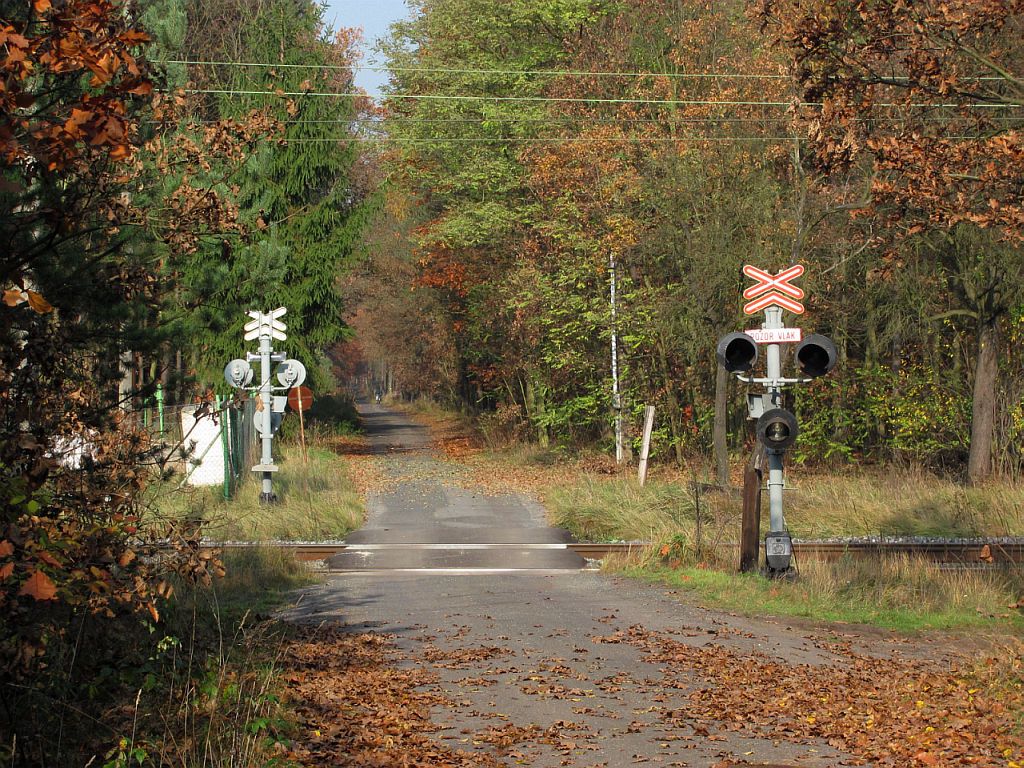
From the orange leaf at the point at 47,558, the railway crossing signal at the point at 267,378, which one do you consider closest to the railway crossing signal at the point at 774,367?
the orange leaf at the point at 47,558

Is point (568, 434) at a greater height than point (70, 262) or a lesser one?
lesser

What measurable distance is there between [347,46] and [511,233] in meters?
22.0

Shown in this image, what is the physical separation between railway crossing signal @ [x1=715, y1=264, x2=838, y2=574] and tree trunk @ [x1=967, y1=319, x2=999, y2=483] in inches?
515

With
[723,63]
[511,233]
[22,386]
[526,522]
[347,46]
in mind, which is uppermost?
[347,46]

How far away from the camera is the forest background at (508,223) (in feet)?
22.1

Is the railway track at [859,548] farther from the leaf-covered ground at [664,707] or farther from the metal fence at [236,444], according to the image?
the leaf-covered ground at [664,707]

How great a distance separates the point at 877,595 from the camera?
12594 mm

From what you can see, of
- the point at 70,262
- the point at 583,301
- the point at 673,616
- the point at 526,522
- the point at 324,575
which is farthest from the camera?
the point at 583,301

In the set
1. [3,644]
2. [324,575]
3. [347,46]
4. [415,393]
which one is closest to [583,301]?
[324,575]

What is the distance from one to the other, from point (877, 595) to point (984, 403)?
1423 centimetres

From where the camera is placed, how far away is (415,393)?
95312 millimetres

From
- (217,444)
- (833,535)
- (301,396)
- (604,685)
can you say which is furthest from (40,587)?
(301,396)

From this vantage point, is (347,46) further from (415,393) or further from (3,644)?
(3,644)

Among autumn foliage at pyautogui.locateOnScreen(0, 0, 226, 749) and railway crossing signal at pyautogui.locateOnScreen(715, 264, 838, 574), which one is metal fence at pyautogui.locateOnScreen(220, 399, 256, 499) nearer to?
railway crossing signal at pyautogui.locateOnScreen(715, 264, 838, 574)
